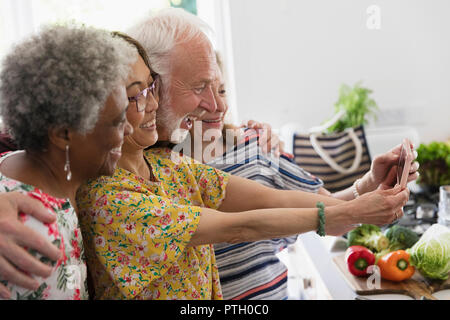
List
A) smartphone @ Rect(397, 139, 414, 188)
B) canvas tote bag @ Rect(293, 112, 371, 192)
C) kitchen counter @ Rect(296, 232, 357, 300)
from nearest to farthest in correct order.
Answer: smartphone @ Rect(397, 139, 414, 188) < kitchen counter @ Rect(296, 232, 357, 300) < canvas tote bag @ Rect(293, 112, 371, 192)

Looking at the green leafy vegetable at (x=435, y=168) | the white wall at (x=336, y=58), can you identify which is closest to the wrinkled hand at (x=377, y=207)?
the green leafy vegetable at (x=435, y=168)

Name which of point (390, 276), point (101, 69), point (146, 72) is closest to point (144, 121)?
point (146, 72)

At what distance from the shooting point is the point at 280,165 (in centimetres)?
131

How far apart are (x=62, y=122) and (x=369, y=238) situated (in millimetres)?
1099

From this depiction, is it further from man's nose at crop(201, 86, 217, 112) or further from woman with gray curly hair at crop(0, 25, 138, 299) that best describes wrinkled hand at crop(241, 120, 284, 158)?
woman with gray curly hair at crop(0, 25, 138, 299)

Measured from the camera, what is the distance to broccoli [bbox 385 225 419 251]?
141cm

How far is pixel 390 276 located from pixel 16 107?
3.39 feet

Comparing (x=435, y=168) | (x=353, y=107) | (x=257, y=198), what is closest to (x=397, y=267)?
(x=257, y=198)

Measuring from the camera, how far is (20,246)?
639mm

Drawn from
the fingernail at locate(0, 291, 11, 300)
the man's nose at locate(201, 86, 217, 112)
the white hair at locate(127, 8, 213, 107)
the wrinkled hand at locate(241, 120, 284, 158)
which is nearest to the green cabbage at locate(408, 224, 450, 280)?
the wrinkled hand at locate(241, 120, 284, 158)

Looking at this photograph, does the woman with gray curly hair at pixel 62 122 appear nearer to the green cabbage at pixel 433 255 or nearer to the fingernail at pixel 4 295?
the fingernail at pixel 4 295

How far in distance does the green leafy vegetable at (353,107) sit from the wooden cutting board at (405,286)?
1.96m
